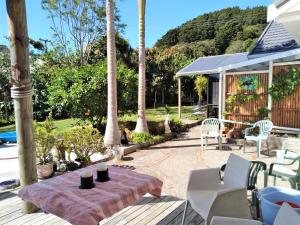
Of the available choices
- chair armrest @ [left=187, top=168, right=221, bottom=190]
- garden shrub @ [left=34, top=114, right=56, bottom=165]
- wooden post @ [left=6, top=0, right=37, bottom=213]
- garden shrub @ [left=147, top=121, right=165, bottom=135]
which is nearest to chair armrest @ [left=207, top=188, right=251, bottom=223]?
chair armrest @ [left=187, top=168, right=221, bottom=190]

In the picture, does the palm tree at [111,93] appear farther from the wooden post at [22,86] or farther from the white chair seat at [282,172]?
the white chair seat at [282,172]

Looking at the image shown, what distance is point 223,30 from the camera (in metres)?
36.4

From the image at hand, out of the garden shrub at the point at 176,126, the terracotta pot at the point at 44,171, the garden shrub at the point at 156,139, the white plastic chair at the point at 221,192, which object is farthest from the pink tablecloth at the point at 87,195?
the garden shrub at the point at 176,126

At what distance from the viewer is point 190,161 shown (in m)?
7.23

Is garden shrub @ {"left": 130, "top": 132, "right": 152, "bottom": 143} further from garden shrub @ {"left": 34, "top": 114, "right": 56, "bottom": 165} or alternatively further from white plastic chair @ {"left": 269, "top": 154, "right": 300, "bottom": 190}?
white plastic chair @ {"left": 269, "top": 154, "right": 300, "bottom": 190}

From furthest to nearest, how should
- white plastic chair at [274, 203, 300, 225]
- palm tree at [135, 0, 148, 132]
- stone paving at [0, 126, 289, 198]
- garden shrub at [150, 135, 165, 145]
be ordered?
palm tree at [135, 0, 148, 132]
garden shrub at [150, 135, 165, 145]
stone paving at [0, 126, 289, 198]
white plastic chair at [274, 203, 300, 225]

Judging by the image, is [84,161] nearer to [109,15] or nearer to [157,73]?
[109,15]

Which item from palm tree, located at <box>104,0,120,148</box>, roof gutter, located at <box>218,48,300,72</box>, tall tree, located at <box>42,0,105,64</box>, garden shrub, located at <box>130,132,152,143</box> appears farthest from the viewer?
tall tree, located at <box>42,0,105,64</box>

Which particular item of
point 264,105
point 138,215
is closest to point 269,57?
point 264,105

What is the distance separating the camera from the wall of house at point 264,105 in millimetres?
8367

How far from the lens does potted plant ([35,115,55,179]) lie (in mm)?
5696

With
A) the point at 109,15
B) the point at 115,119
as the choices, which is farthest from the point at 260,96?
the point at 109,15

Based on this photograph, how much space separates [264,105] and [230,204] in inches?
282

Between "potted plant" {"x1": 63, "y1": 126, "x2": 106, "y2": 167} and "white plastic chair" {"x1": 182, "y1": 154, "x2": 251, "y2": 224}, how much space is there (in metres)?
3.54
